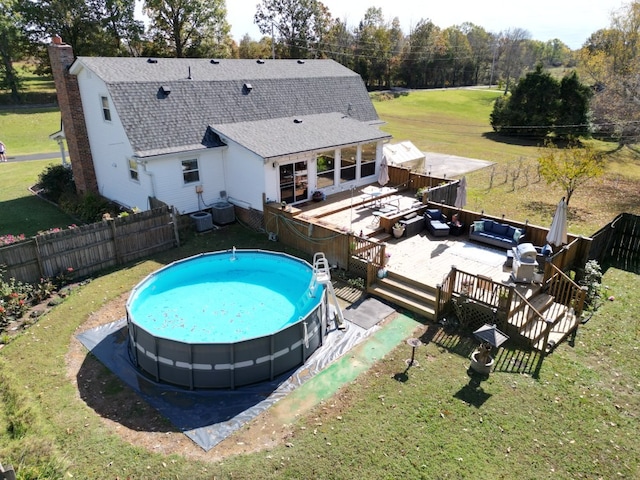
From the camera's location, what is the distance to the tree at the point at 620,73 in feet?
113

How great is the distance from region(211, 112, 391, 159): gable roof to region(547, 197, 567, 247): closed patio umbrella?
32.9ft

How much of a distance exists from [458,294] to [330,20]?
76273mm

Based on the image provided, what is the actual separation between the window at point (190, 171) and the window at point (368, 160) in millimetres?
8473

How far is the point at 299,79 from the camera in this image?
24.2 metres

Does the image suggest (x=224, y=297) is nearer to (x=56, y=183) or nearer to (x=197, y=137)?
→ (x=197, y=137)

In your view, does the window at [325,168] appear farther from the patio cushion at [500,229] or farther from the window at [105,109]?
the window at [105,109]

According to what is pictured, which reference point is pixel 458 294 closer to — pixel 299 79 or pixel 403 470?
pixel 403 470

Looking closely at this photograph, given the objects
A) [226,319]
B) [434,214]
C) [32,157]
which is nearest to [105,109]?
[226,319]

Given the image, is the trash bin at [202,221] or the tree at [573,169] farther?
the tree at [573,169]

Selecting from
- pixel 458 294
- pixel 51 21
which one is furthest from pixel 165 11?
pixel 458 294

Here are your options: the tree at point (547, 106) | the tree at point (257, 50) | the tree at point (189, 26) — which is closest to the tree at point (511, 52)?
the tree at point (547, 106)

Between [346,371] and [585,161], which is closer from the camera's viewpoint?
[346,371]

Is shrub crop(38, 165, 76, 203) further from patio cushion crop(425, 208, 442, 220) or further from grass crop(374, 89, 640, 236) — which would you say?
grass crop(374, 89, 640, 236)

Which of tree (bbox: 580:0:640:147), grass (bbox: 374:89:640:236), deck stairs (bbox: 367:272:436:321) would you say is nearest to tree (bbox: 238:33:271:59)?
grass (bbox: 374:89:640:236)
